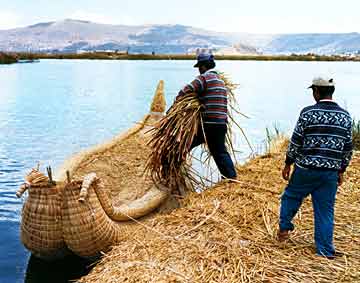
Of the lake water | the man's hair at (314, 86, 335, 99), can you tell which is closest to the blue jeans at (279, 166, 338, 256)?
the man's hair at (314, 86, 335, 99)

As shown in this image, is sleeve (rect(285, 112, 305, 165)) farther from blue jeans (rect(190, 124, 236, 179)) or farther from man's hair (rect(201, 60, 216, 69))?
man's hair (rect(201, 60, 216, 69))

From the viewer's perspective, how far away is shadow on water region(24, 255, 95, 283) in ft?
16.7

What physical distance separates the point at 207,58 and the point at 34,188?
2.33m

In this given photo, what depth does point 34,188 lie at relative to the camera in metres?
4.54

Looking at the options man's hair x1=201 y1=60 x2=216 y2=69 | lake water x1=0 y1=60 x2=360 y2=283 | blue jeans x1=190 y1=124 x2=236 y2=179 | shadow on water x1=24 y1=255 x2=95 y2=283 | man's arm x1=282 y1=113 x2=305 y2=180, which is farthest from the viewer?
lake water x1=0 y1=60 x2=360 y2=283

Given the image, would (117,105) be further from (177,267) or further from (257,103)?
(177,267)

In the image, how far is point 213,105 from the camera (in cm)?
576

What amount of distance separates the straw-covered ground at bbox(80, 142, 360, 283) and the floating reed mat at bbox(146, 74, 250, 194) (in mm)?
510

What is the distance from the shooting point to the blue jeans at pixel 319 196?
3.89 metres

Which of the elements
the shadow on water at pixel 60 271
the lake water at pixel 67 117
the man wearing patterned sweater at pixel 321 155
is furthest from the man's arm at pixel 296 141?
the shadow on water at pixel 60 271

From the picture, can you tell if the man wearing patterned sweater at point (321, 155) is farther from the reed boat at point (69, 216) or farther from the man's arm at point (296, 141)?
the reed boat at point (69, 216)

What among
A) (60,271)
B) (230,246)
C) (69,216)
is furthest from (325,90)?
(60,271)

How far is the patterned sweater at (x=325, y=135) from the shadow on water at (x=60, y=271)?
2382 mm

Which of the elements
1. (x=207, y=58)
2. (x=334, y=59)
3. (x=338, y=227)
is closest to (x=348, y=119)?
(x=338, y=227)
